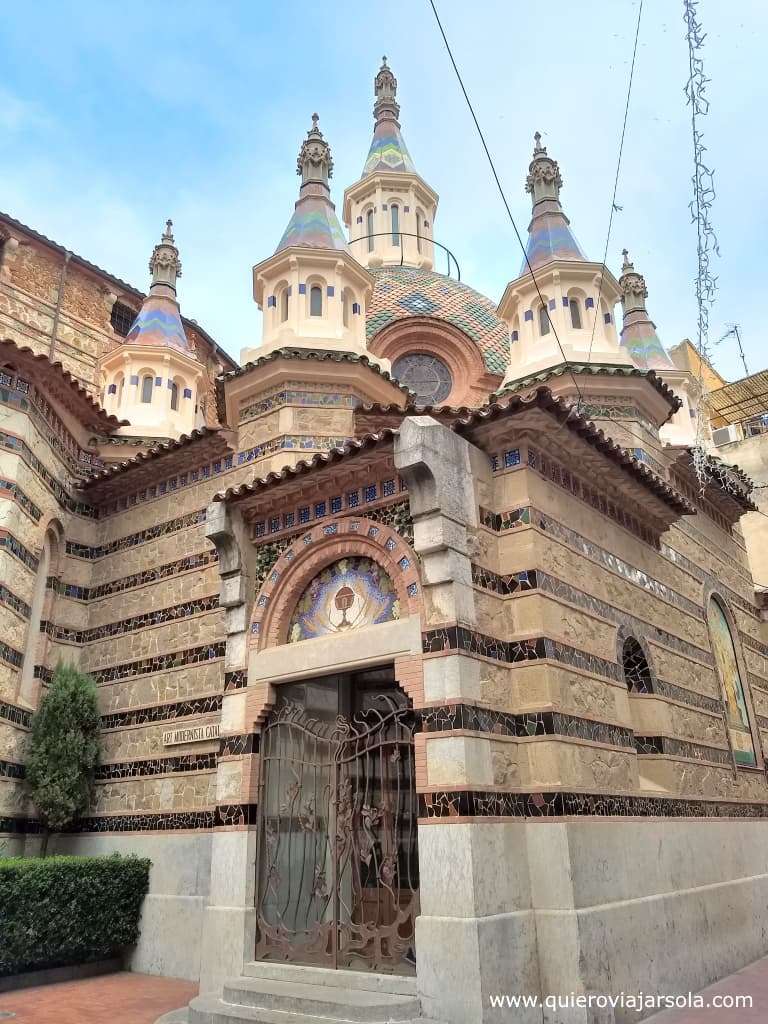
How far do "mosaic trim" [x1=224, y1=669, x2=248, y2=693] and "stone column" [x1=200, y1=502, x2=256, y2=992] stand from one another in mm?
14

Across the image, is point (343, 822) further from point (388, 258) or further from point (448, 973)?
point (388, 258)

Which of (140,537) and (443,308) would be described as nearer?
(140,537)

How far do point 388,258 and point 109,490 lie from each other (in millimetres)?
15305

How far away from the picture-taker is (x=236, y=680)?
8.42m

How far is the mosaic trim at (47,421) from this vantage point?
10.6m

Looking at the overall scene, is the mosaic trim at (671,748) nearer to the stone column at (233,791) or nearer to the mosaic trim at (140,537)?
the stone column at (233,791)

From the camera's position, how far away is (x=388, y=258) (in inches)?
979

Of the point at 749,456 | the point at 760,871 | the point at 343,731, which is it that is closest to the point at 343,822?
the point at 343,731

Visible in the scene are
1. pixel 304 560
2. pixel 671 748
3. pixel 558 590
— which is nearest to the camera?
pixel 558 590

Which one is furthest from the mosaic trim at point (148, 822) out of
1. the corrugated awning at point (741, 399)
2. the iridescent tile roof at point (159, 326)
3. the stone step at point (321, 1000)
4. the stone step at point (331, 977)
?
the corrugated awning at point (741, 399)

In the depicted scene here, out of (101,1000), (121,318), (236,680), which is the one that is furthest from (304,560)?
(121,318)

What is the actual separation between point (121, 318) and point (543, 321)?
11959 millimetres

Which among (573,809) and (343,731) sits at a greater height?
Result: (343,731)

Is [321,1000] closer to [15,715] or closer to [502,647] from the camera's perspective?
[502,647]
